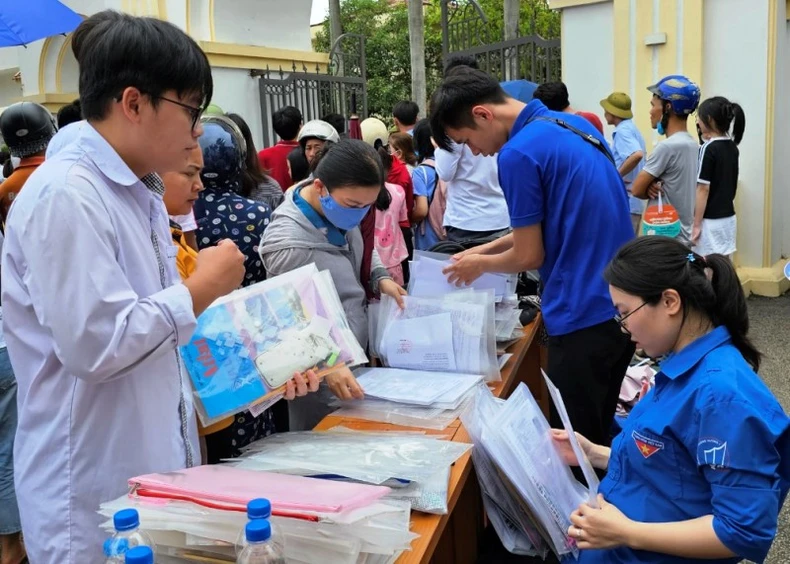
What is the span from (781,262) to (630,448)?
5.64 metres

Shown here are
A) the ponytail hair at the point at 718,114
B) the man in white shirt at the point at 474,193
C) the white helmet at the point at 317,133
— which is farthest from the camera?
the ponytail hair at the point at 718,114

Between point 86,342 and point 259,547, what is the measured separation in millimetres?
410

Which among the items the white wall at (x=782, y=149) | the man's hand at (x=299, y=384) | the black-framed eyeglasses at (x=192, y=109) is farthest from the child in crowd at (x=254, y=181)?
the white wall at (x=782, y=149)

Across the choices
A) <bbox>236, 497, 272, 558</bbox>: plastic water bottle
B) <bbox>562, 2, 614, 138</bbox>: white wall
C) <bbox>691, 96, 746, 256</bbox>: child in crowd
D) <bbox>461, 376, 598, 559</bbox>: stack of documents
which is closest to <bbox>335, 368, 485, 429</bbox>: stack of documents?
<bbox>461, 376, 598, 559</bbox>: stack of documents

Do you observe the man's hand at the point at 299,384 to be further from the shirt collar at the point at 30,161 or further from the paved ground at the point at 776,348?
the shirt collar at the point at 30,161

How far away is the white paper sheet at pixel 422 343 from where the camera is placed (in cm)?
226

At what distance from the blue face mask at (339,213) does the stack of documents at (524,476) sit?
790 mm

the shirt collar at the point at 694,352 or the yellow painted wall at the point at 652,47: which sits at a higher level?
the yellow painted wall at the point at 652,47

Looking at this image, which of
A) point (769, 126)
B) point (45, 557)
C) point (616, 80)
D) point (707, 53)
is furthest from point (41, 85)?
point (45, 557)

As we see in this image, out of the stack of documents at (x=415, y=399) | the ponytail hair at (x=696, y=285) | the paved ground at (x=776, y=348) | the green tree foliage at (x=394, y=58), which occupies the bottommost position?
the paved ground at (x=776, y=348)

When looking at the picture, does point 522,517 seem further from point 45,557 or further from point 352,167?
point 352,167

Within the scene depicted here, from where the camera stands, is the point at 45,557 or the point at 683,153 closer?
the point at 45,557

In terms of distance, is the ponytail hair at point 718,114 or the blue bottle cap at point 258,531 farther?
the ponytail hair at point 718,114

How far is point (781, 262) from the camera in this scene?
632 cm
